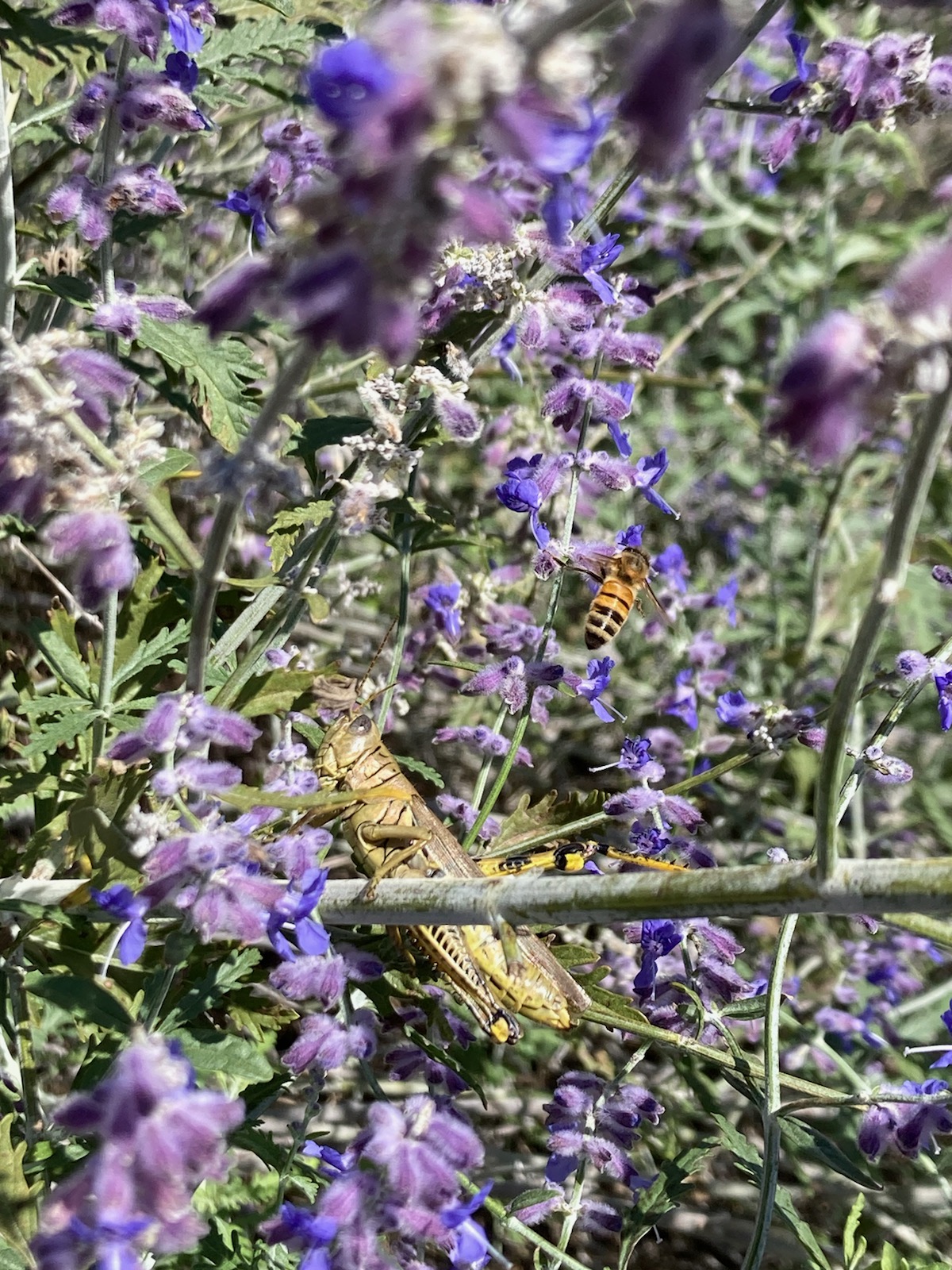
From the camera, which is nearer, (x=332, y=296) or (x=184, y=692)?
(x=332, y=296)

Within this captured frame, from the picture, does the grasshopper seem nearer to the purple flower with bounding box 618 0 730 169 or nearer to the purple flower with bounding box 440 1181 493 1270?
the purple flower with bounding box 440 1181 493 1270

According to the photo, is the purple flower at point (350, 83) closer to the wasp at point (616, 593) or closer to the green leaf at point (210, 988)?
the green leaf at point (210, 988)

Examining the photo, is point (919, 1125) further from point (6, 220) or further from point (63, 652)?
point (6, 220)

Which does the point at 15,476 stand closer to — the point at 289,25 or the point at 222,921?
the point at 222,921

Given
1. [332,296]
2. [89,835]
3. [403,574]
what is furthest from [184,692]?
[403,574]

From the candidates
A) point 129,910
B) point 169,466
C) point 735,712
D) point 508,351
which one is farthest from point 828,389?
point 735,712

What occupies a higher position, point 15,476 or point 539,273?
point 539,273

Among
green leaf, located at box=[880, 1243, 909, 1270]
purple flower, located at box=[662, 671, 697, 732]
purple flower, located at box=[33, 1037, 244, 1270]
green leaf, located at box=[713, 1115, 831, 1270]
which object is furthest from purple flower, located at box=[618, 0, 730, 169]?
purple flower, located at box=[662, 671, 697, 732]

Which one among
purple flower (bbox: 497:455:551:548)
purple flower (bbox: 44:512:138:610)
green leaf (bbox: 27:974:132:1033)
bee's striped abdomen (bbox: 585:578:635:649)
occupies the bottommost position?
green leaf (bbox: 27:974:132:1033)
